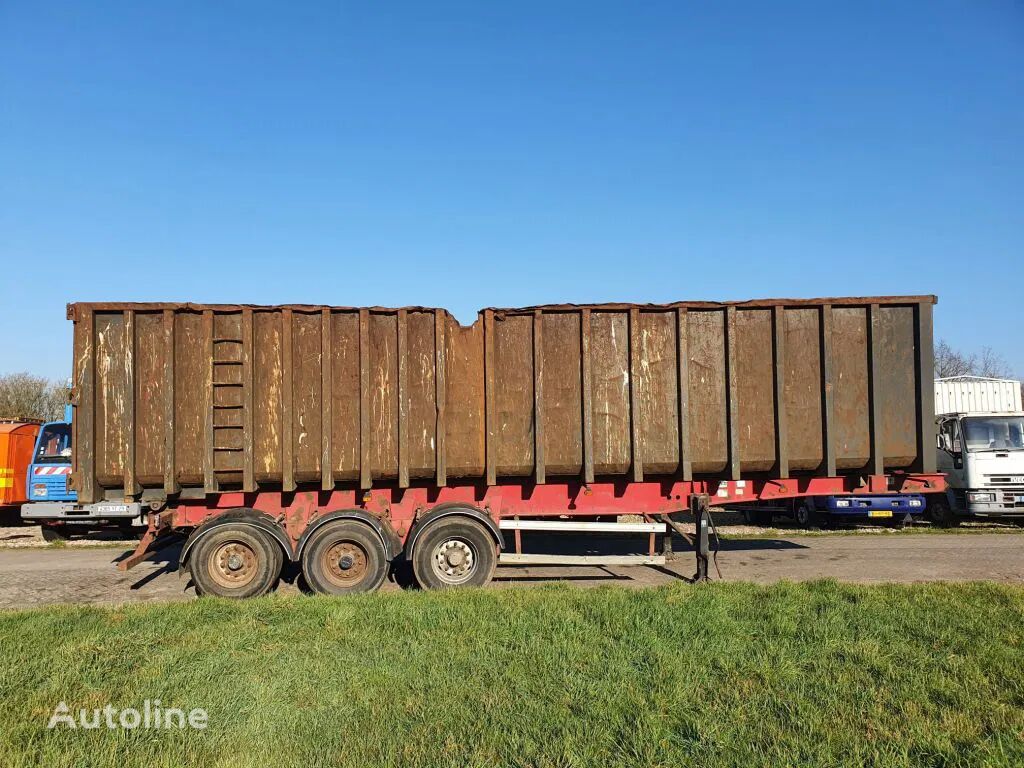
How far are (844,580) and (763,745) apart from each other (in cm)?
617

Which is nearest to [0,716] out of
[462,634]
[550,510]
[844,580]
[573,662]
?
[462,634]

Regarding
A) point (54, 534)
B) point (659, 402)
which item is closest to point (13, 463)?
point (54, 534)

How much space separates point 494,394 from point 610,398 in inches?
59.1

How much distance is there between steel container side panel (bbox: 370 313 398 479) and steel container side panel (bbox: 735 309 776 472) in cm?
445

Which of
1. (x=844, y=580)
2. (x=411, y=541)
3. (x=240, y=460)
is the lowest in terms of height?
(x=844, y=580)

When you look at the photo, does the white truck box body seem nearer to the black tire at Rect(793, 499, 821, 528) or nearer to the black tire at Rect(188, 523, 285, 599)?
the black tire at Rect(793, 499, 821, 528)

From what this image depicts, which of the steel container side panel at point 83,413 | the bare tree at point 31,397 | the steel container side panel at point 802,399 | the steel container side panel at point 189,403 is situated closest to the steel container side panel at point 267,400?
the steel container side panel at point 189,403

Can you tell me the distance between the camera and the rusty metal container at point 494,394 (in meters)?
A: 8.28

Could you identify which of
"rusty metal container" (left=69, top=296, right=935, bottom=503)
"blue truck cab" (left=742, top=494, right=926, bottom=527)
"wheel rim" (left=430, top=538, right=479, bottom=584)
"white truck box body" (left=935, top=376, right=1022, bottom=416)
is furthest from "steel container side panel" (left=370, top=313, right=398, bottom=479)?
"white truck box body" (left=935, top=376, right=1022, bottom=416)

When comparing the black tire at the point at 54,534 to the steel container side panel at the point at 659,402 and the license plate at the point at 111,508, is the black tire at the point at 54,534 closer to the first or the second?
the license plate at the point at 111,508

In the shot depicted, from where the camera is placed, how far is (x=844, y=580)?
30.0 feet

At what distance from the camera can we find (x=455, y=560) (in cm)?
855

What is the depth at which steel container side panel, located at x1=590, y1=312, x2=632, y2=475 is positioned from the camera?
28.9ft

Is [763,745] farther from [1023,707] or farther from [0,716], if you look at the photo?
[0,716]
